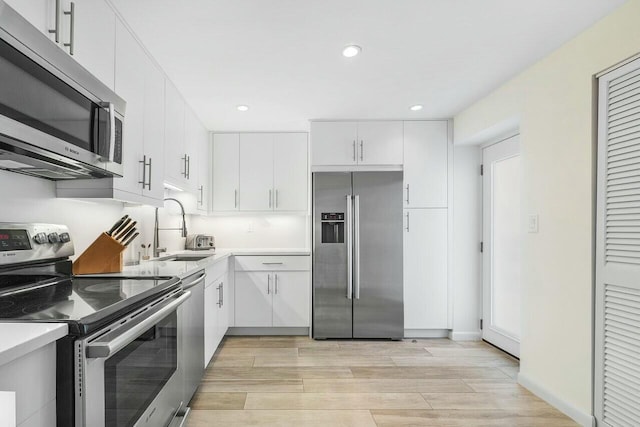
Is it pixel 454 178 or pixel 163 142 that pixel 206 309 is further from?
pixel 454 178

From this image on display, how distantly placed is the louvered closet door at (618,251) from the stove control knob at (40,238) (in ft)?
9.35

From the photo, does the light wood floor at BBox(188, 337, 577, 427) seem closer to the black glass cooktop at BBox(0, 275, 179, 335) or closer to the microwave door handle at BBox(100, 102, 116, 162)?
the black glass cooktop at BBox(0, 275, 179, 335)

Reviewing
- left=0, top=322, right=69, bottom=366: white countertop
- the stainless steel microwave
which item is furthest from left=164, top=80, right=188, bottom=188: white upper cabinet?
left=0, top=322, right=69, bottom=366: white countertop

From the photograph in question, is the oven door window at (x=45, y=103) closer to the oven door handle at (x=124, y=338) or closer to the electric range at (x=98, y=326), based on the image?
the electric range at (x=98, y=326)

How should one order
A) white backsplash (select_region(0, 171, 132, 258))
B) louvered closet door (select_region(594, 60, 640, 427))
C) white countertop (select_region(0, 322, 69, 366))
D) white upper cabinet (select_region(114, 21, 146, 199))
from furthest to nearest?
white upper cabinet (select_region(114, 21, 146, 199)), louvered closet door (select_region(594, 60, 640, 427)), white backsplash (select_region(0, 171, 132, 258)), white countertop (select_region(0, 322, 69, 366))

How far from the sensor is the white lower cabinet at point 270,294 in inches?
156

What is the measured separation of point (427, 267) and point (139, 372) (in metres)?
3.06

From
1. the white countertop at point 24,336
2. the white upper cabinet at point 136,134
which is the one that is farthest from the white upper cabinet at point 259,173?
the white countertop at point 24,336

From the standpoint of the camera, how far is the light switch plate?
264 centimetres

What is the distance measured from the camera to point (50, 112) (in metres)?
1.32

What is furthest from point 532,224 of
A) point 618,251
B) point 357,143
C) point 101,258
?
point 101,258

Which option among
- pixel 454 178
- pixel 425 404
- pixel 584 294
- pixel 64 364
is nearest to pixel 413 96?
pixel 454 178

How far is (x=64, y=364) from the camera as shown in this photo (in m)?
1.01

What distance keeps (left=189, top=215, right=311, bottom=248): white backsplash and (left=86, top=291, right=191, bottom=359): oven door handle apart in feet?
9.38
